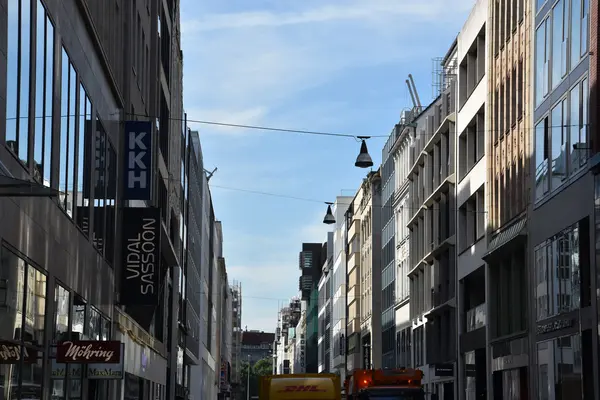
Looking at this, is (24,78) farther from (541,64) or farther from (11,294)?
(541,64)

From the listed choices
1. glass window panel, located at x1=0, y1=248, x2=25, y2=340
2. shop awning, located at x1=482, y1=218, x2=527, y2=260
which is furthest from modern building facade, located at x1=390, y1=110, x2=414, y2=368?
glass window panel, located at x1=0, y1=248, x2=25, y2=340

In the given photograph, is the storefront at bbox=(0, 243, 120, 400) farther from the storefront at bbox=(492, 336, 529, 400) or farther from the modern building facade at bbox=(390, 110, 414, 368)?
the modern building facade at bbox=(390, 110, 414, 368)

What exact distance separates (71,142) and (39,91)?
5210 mm

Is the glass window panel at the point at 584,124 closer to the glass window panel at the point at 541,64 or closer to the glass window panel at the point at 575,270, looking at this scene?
the glass window panel at the point at 575,270

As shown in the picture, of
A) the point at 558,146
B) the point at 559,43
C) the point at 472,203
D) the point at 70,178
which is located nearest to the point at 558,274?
the point at 558,146

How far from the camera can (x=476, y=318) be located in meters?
55.5

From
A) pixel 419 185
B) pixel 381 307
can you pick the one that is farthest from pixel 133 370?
pixel 381 307

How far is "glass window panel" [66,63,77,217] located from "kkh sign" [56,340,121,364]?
3.30m

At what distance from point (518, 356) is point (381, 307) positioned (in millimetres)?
49375

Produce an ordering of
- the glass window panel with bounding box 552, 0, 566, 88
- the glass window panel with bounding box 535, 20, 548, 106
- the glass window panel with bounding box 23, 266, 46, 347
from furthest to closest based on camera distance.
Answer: the glass window panel with bounding box 535, 20, 548, 106, the glass window panel with bounding box 552, 0, 566, 88, the glass window panel with bounding box 23, 266, 46, 347

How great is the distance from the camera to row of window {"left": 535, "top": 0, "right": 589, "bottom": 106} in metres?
36.9

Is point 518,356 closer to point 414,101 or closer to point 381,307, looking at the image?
point 414,101

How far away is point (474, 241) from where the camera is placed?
187 ft

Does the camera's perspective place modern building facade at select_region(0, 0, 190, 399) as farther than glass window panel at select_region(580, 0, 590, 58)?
No
